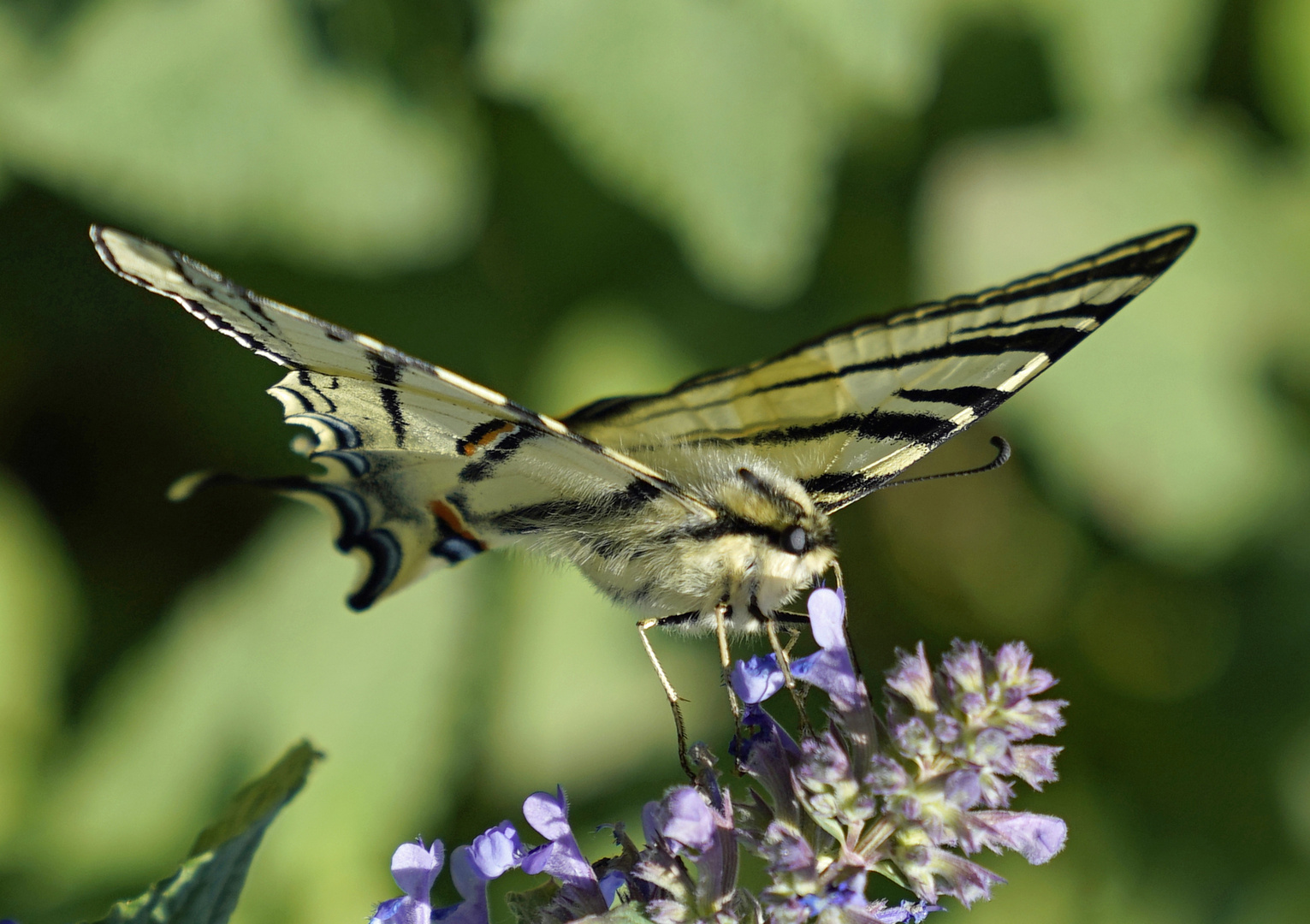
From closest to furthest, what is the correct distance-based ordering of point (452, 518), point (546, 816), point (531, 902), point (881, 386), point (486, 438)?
point (546, 816) → point (531, 902) → point (486, 438) → point (881, 386) → point (452, 518)

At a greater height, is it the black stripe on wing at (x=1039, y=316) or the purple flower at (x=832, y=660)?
the black stripe on wing at (x=1039, y=316)

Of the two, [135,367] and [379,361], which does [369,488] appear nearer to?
[379,361]

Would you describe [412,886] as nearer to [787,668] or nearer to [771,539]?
[787,668]

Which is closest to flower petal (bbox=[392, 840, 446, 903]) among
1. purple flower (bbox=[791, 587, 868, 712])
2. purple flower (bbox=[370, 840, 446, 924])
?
purple flower (bbox=[370, 840, 446, 924])

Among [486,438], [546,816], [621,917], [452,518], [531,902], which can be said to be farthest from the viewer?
[452,518]

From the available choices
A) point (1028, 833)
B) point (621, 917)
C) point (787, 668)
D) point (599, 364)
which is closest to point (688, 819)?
Result: point (621, 917)

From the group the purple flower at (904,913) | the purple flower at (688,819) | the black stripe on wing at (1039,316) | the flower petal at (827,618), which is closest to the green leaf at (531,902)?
the purple flower at (688,819)

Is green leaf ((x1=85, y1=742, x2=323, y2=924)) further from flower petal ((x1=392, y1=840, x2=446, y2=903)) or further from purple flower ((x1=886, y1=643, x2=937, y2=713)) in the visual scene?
purple flower ((x1=886, y1=643, x2=937, y2=713))

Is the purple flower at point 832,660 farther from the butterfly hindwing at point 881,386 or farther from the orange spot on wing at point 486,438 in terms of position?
the orange spot on wing at point 486,438
